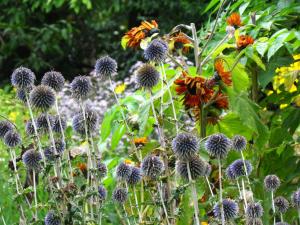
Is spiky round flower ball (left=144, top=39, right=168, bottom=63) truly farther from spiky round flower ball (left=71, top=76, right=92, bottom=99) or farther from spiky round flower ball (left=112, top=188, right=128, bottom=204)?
spiky round flower ball (left=112, top=188, right=128, bottom=204)

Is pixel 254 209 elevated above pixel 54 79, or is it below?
below

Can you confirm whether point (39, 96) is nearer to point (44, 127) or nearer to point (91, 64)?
point (44, 127)

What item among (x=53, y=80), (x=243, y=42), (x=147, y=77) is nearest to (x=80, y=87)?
(x=53, y=80)

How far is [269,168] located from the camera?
8.46 ft

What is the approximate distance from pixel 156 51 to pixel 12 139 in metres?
0.55

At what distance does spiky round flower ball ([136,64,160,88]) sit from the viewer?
6.13ft

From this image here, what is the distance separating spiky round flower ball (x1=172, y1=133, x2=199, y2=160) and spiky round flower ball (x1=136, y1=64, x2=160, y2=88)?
245 mm

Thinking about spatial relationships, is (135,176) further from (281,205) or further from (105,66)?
(281,205)

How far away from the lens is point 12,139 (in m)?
2.03

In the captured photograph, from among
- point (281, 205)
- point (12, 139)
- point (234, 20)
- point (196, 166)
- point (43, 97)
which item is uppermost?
point (234, 20)

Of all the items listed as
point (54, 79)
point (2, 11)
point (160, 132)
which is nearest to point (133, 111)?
point (54, 79)

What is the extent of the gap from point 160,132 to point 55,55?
311 inches

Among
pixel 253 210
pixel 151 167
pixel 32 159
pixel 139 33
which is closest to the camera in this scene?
pixel 151 167

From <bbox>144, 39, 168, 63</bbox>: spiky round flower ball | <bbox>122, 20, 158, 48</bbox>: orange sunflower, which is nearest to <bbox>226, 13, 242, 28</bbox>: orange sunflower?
<bbox>122, 20, 158, 48</bbox>: orange sunflower
